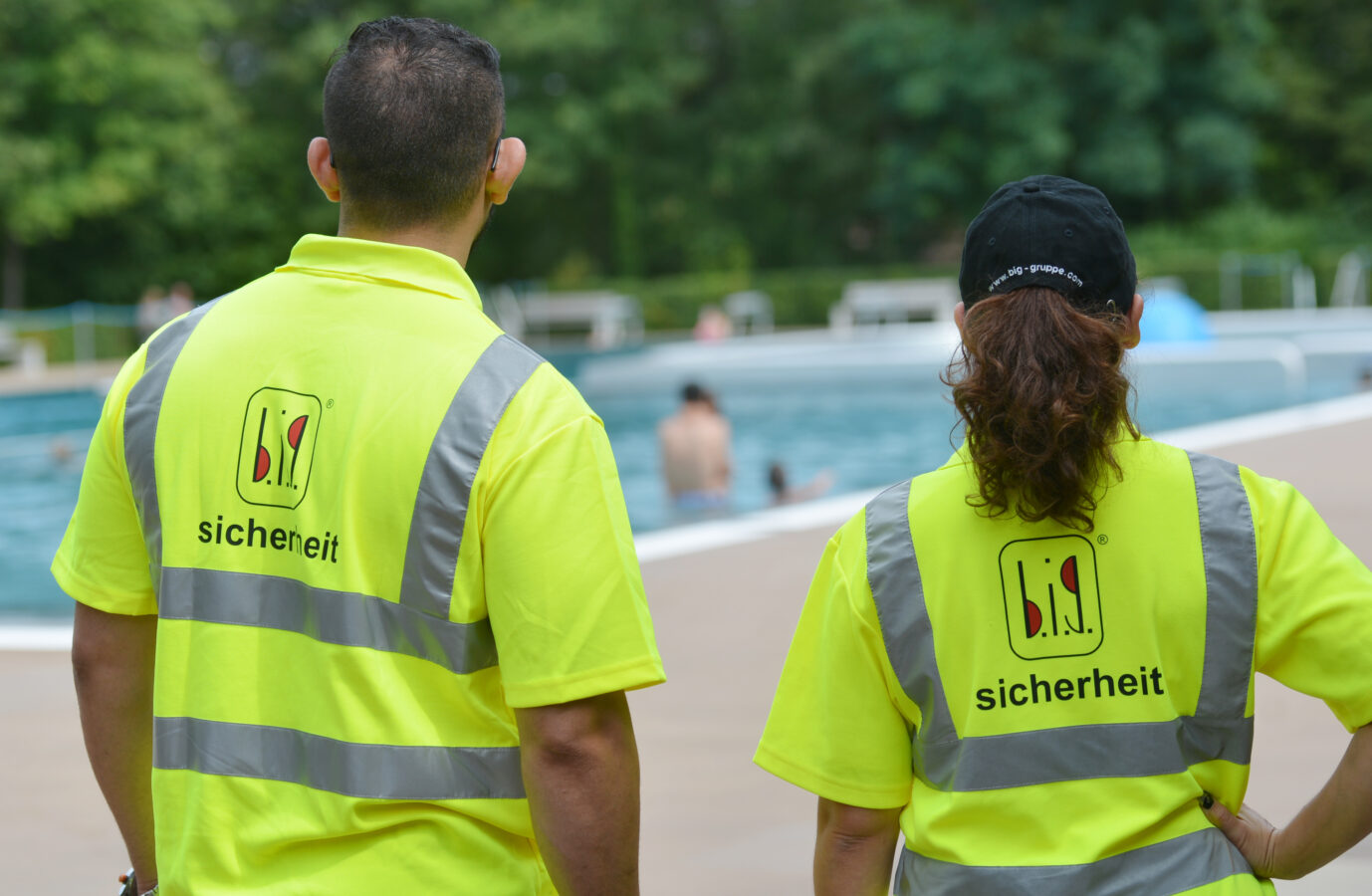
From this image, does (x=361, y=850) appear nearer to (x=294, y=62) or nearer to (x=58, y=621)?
(x=58, y=621)

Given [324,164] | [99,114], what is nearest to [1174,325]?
[324,164]

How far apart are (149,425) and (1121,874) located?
127 cm

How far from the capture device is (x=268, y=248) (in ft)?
104

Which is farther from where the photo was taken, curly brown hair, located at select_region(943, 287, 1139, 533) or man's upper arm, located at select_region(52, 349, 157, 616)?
man's upper arm, located at select_region(52, 349, 157, 616)

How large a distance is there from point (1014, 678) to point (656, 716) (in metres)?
2.83

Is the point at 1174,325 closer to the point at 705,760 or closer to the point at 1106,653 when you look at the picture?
the point at 705,760

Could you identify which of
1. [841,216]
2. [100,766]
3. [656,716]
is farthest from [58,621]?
[841,216]

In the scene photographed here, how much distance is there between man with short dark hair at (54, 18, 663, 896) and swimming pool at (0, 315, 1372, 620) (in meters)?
9.82

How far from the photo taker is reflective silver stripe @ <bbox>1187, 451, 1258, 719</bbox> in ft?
5.26

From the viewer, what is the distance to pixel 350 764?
1.61 metres

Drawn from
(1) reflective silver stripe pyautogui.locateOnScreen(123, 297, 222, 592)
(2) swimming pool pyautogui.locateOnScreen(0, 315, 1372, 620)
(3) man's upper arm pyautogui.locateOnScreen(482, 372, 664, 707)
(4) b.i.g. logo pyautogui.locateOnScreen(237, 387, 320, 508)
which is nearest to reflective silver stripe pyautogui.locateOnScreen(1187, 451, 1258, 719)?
(3) man's upper arm pyautogui.locateOnScreen(482, 372, 664, 707)

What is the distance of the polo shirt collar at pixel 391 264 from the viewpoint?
5.59ft

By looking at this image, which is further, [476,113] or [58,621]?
[58,621]

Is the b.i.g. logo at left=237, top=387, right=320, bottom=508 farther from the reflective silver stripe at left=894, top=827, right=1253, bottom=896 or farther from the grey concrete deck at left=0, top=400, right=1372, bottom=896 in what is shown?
the grey concrete deck at left=0, top=400, right=1372, bottom=896
